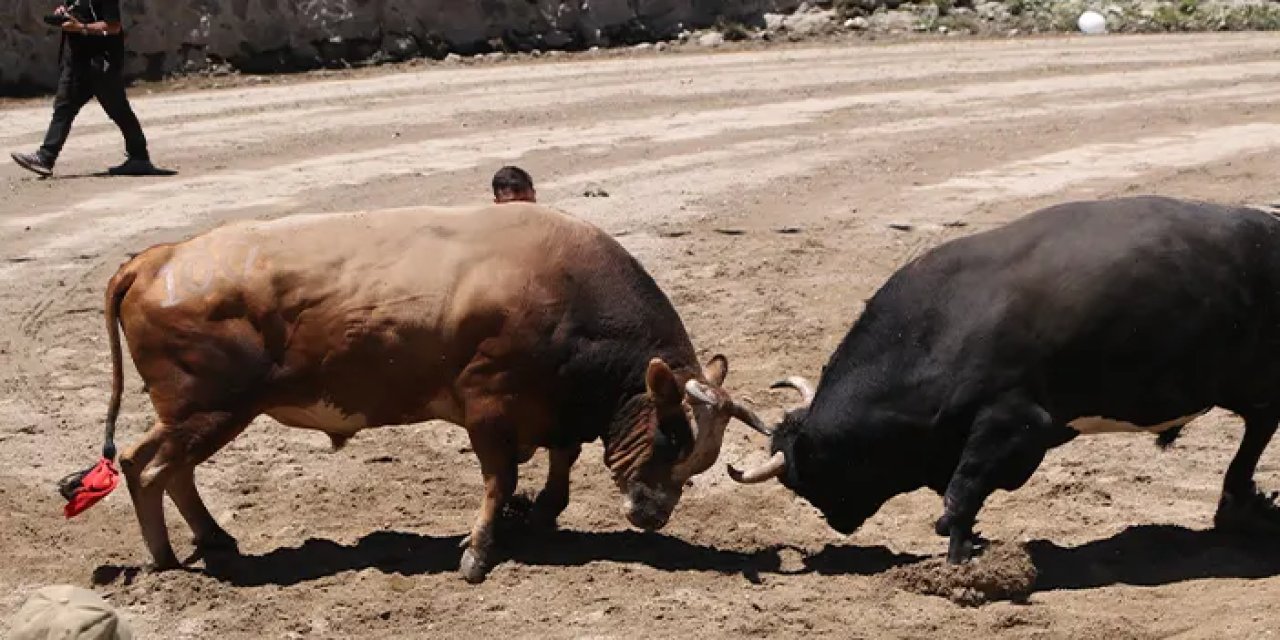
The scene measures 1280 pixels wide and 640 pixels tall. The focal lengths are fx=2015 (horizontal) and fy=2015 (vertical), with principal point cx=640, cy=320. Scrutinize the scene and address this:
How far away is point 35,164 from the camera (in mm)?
17625

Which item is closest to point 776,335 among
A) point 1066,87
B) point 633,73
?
point 1066,87

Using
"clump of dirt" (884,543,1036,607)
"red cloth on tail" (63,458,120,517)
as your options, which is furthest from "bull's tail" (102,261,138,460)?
"clump of dirt" (884,543,1036,607)

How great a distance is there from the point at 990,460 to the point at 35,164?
1168 cm

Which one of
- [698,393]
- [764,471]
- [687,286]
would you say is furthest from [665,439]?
[687,286]

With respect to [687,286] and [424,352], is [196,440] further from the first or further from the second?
[687,286]

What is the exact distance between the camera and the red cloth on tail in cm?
876

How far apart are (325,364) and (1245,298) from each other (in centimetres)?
392

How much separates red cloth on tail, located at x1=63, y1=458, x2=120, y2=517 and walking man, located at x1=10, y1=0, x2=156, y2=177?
941cm

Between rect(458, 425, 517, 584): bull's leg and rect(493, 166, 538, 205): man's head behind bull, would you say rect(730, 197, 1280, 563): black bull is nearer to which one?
rect(458, 425, 517, 584): bull's leg

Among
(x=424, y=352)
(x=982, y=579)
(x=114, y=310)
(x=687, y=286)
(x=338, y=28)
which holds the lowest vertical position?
(x=338, y=28)

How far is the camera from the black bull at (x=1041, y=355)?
8.28 metres

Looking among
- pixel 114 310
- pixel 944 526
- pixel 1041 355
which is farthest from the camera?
pixel 114 310

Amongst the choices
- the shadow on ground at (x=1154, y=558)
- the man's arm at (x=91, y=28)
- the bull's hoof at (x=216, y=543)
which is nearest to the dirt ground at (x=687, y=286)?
the shadow on ground at (x=1154, y=558)

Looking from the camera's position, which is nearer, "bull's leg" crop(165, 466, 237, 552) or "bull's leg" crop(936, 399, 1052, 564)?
"bull's leg" crop(936, 399, 1052, 564)
